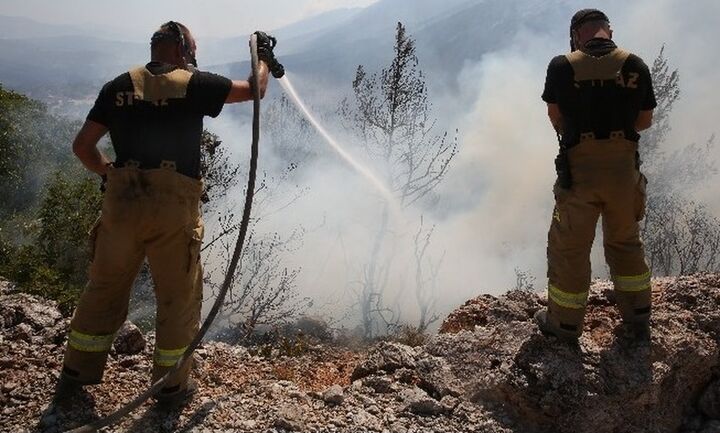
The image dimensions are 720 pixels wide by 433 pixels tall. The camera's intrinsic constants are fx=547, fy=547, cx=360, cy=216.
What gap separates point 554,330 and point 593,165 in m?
0.94

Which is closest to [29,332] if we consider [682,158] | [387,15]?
[682,158]

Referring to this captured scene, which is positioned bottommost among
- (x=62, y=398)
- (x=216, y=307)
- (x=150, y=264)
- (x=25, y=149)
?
(x=62, y=398)

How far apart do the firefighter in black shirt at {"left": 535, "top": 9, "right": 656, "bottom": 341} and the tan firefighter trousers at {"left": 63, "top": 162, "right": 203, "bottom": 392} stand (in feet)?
6.31

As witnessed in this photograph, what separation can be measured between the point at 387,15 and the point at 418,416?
10622 centimetres

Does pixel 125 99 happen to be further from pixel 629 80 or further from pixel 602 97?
pixel 629 80

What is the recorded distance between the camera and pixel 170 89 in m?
2.54

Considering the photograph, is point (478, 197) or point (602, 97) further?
point (478, 197)

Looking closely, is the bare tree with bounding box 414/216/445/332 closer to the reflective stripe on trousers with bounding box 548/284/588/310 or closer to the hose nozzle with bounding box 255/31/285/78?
the reflective stripe on trousers with bounding box 548/284/588/310

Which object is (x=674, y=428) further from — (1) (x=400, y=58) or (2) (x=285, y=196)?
(2) (x=285, y=196)

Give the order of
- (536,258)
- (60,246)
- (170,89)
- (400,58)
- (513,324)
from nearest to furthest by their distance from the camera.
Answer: (170,89)
(513,324)
(60,246)
(400,58)
(536,258)

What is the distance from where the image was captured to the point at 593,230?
2.93 meters

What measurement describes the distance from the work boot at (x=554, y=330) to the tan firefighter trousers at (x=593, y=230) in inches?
0.6

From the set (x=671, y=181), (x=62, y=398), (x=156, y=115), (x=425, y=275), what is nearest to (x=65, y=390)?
(x=62, y=398)

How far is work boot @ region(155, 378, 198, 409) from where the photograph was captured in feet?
8.66
